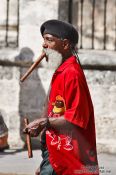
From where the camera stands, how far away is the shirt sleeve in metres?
3.47

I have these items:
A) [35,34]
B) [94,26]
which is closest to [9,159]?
[35,34]

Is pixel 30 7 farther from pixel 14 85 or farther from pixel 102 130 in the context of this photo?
pixel 102 130

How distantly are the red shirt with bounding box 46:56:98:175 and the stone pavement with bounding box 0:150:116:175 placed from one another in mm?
3296

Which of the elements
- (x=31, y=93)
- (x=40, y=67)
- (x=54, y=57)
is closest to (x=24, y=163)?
(x=31, y=93)

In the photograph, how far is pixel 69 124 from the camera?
3.50 metres

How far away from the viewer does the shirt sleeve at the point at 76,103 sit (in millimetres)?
3475

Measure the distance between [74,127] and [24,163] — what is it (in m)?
4.07

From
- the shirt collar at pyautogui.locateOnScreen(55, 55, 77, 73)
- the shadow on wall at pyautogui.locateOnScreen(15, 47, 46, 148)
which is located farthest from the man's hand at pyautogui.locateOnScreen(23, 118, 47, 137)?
the shadow on wall at pyautogui.locateOnScreen(15, 47, 46, 148)

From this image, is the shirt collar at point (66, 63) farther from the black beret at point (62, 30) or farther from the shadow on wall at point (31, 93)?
the shadow on wall at point (31, 93)

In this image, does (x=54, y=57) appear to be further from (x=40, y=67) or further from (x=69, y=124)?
(x=40, y=67)

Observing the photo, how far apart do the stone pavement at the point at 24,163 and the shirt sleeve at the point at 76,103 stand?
3.46 metres

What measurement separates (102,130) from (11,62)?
5.79 ft

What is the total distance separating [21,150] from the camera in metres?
8.59

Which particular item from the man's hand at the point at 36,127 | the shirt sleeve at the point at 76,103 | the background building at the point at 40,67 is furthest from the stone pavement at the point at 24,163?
the shirt sleeve at the point at 76,103
